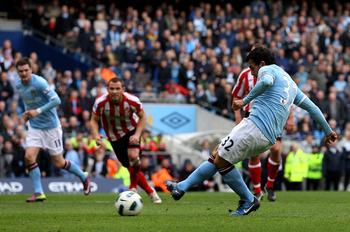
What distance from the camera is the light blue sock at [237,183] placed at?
884 cm

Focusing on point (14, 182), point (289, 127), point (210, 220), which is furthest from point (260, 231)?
point (14, 182)

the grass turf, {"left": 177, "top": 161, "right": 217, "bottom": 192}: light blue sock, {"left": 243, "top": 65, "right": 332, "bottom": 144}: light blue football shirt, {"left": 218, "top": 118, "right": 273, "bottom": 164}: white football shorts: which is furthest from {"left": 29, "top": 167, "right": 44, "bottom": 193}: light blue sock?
{"left": 243, "top": 65, "right": 332, "bottom": 144}: light blue football shirt

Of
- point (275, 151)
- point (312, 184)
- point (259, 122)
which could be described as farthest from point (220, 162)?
point (312, 184)

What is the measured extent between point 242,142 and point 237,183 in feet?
1.96

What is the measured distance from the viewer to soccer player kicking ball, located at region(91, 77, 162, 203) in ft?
39.0

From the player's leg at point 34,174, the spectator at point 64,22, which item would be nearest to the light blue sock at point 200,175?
the player's leg at point 34,174

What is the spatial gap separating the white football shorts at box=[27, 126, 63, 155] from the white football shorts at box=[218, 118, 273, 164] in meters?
5.26

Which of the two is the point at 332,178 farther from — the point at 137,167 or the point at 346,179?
the point at 137,167

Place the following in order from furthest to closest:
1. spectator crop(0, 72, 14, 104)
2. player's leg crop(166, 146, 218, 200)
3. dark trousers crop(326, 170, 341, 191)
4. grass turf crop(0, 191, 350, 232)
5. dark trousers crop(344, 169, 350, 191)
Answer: dark trousers crop(344, 169, 350, 191)
dark trousers crop(326, 170, 341, 191)
spectator crop(0, 72, 14, 104)
player's leg crop(166, 146, 218, 200)
grass turf crop(0, 191, 350, 232)

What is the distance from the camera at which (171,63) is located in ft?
81.6

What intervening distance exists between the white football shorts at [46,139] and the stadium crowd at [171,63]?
624 cm

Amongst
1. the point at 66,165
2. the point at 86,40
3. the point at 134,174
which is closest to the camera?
the point at 134,174

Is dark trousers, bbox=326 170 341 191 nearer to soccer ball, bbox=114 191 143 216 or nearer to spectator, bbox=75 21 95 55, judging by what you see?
spectator, bbox=75 21 95 55

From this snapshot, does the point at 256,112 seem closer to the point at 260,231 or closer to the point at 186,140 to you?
the point at 260,231
